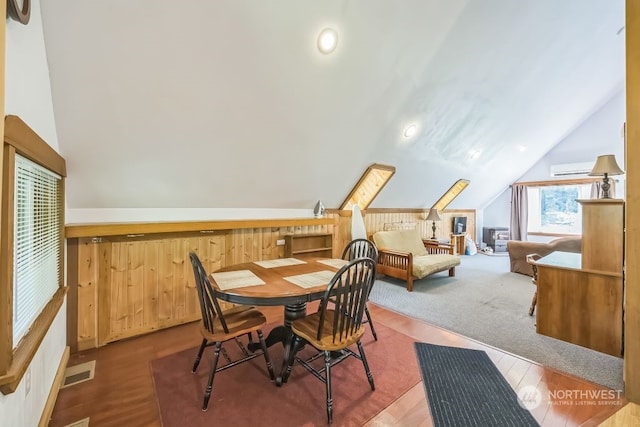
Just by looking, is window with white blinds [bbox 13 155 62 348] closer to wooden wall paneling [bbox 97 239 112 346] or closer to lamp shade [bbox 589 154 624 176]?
wooden wall paneling [bbox 97 239 112 346]

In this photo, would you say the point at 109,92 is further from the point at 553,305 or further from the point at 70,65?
the point at 553,305

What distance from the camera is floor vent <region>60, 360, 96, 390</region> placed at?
2033mm

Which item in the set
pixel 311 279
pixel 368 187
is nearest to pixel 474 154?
pixel 368 187

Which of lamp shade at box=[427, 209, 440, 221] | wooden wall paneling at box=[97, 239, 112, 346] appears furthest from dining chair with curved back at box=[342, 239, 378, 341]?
lamp shade at box=[427, 209, 440, 221]

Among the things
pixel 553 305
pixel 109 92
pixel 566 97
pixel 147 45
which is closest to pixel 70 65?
pixel 109 92

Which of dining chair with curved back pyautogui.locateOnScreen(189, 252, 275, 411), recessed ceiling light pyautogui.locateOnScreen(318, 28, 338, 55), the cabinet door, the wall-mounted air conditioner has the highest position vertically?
recessed ceiling light pyautogui.locateOnScreen(318, 28, 338, 55)

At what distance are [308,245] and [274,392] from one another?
2.57 metres

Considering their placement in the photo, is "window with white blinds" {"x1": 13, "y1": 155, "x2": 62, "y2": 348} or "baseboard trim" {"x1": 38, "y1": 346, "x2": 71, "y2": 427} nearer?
"window with white blinds" {"x1": 13, "y1": 155, "x2": 62, "y2": 348}

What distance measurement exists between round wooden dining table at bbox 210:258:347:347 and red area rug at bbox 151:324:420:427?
0.39 m

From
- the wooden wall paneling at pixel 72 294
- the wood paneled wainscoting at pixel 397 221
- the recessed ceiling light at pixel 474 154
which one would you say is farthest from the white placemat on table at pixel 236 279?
the recessed ceiling light at pixel 474 154

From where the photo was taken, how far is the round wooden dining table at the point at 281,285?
1.78m

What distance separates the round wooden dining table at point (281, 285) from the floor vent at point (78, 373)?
3.86ft

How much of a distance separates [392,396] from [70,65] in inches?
117

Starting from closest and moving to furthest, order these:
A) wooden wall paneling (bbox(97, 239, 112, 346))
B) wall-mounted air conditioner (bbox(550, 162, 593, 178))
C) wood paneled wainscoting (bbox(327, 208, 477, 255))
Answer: wooden wall paneling (bbox(97, 239, 112, 346))
wood paneled wainscoting (bbox(327, 208, 477, 255))
wall-mounted air conditioner (bbox(550, 162, 593, 178))
